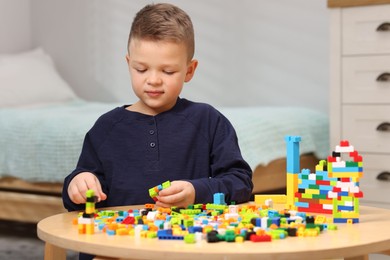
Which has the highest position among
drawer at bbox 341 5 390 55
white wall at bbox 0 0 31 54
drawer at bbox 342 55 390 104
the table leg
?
white wall at bbox 0 0 31 54

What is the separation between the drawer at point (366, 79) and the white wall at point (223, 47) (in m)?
0.90

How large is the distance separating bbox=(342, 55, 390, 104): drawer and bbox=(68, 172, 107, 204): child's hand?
1.63 m

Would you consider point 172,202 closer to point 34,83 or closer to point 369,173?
point 369,173

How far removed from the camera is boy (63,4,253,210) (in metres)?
1.36

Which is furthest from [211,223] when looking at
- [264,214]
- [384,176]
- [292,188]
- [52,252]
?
[384,176]

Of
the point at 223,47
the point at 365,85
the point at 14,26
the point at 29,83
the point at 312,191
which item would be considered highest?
the point at 14,26

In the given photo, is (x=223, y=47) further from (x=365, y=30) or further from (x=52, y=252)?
(x=52, y=252)

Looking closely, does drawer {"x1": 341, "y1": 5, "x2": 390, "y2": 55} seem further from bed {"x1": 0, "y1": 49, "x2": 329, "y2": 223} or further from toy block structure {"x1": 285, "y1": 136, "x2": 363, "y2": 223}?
toy block structure {"x1": 285, "y1": 136, "x2": 363, "y2": 223}

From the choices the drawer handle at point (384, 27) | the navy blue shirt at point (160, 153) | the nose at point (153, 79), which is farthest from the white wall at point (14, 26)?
the nose at point (153, 79)

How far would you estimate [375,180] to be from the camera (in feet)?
8.97

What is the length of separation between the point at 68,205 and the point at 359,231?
0.55 metres

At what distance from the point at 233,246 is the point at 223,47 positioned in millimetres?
3084

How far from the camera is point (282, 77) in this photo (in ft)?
12.5

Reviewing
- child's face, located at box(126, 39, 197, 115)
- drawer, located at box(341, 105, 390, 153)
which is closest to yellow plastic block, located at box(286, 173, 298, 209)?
child's face, located at box(126, 39, 197, 115)
